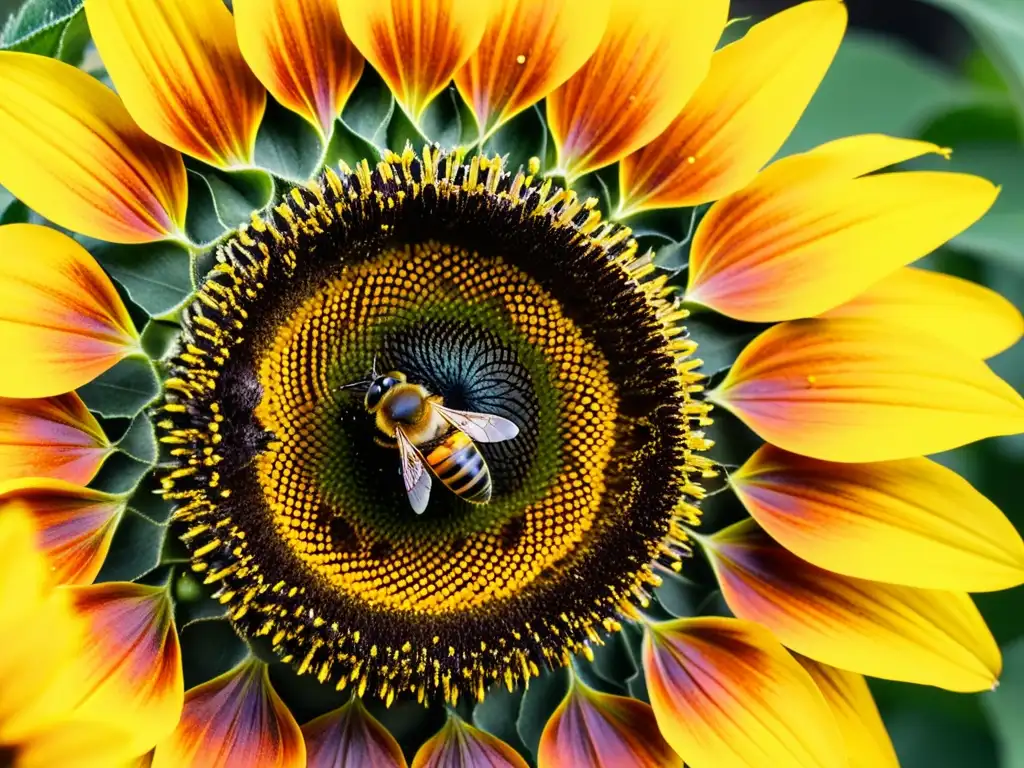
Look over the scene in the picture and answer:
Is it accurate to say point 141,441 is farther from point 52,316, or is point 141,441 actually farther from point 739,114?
point 739,114

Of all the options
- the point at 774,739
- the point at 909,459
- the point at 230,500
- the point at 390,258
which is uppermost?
the point at 909,459

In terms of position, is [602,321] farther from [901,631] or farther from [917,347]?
[901,631]

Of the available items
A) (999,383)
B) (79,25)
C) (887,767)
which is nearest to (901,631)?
(887,767)

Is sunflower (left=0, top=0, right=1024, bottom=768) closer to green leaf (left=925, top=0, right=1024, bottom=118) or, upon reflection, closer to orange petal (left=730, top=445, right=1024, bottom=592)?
orange petal (left=730, top=445, right=1024, bottom=592)

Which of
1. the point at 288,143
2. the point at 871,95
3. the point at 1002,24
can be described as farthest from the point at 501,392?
the point at 871,95

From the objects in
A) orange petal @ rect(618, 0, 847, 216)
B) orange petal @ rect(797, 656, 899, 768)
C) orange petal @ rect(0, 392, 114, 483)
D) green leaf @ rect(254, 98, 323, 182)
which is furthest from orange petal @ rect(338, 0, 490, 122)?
orange petal @ rect(797, 656, 899, 768)

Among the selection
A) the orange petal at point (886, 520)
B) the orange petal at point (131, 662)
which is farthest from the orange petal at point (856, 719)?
the orange petal at point (131, 662)

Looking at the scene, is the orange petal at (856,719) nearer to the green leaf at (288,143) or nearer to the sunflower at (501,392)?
the sunflower at (501,392)

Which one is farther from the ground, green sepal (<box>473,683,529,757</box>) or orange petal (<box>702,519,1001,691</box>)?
orange petal (<box>702,519,1001,691</box>)
